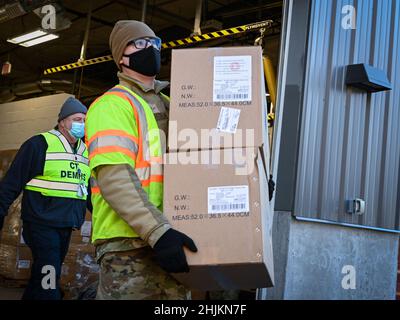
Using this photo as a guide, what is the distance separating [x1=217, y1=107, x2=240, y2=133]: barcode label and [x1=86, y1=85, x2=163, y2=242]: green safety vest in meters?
0.30

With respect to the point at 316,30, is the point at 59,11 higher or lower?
higher

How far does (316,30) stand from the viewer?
467 centimetres

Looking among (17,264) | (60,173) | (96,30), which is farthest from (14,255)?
(96,30)

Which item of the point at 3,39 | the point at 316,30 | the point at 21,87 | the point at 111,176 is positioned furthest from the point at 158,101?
the point at 21,87

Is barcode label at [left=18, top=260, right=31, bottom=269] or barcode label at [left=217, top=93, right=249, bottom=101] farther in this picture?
barcode label at [left=18, top=260, right=31, bottom=269]

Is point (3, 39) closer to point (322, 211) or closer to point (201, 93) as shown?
point (322, 211)

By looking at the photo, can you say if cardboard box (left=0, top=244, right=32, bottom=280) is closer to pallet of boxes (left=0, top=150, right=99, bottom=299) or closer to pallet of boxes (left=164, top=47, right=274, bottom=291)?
pallet of boxes (left=0, top=150, right=99, bottom=299)

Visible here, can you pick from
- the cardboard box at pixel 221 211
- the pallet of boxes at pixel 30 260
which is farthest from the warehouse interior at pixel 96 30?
the cardboard box at pixel 221 211

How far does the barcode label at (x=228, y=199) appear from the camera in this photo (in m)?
2.48

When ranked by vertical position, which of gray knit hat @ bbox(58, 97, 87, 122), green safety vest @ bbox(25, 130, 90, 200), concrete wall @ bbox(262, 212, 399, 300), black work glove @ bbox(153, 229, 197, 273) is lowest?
concrete wall @ bbox(262, 212, 399, 300)

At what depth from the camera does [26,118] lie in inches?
352

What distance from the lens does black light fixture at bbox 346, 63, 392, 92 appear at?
4754 millimetres

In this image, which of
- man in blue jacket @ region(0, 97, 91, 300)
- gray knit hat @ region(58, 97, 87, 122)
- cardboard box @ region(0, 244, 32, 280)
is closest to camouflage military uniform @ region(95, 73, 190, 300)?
man in blue jacket @ region(0, 97, 91, 300)

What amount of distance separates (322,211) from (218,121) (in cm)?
225
